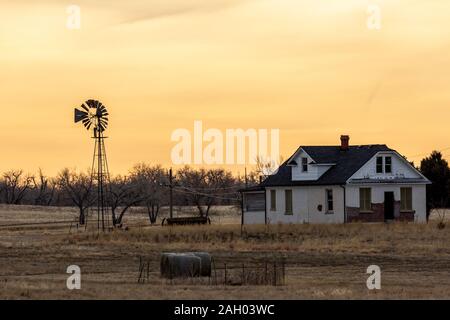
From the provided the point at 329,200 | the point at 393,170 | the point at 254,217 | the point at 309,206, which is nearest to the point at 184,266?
the point at 329,200

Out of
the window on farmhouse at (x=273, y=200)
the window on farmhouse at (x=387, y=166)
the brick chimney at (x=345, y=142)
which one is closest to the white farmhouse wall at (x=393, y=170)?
the window on farmhouse at (x=387, y=166)

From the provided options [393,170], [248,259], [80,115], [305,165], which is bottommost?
[248,259]

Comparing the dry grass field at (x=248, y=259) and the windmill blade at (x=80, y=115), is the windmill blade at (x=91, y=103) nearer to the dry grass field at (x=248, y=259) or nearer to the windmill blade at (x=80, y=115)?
the windmill blade at (x=80, y=115)

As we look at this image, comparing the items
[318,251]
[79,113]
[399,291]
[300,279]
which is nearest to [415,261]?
[318,251]

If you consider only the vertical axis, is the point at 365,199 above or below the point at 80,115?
below

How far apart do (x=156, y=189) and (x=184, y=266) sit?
291 ft

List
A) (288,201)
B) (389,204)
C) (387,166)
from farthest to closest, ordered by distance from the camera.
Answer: (288,201), (387,166), (389,204)

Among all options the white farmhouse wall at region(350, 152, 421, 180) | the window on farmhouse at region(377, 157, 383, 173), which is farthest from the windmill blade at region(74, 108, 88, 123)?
the window on farmhouse at region(377, 157, 383, 173)

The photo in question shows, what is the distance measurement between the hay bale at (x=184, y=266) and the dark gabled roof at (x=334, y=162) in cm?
3283

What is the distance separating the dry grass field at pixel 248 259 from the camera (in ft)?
99.8

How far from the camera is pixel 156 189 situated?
411 feet

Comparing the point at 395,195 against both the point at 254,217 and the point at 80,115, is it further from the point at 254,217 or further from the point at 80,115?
the point at 80,115
